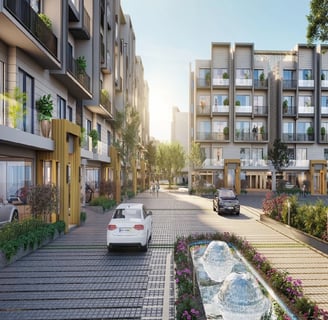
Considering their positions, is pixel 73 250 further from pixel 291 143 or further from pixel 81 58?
pixel 291 143

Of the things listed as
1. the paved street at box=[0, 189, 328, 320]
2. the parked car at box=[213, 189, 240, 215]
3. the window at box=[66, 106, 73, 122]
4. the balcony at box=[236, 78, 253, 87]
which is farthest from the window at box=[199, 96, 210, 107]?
the paved street at box=[0, 189, 328, 320]

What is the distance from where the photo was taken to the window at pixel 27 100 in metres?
12.2

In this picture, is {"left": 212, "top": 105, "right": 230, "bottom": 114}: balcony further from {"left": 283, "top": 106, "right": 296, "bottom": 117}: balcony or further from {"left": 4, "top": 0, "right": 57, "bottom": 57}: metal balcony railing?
{"left": 4, "top": 0, "right": 57, "bottom": 57}: metal balcony railing

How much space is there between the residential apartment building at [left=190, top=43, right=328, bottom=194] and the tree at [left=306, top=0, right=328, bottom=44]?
97.5ft

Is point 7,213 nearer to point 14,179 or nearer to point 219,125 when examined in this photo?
point 14,179

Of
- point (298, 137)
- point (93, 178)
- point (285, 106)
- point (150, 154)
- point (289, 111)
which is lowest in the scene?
point (93, 178)

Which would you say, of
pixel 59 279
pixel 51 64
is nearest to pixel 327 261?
pixel 59 279

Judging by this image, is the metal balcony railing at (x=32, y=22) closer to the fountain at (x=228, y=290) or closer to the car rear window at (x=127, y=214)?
the car rear window at (x=127, y=214)

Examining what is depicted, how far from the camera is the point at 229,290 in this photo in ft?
16.6

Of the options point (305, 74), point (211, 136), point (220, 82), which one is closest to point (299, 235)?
point (211, 136)

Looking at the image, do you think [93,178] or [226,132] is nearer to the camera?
[93,178]

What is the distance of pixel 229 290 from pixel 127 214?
6.66 meters

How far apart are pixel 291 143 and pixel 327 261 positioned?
37482 millimetres

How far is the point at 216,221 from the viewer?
18.5m
